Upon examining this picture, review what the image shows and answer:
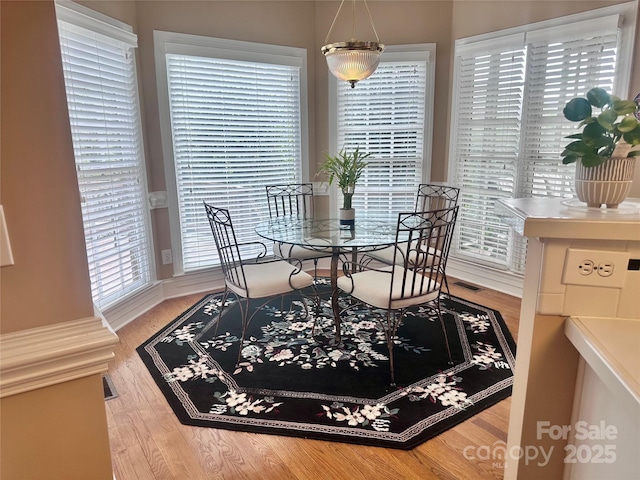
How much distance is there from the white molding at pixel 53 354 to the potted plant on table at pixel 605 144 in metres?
1.24

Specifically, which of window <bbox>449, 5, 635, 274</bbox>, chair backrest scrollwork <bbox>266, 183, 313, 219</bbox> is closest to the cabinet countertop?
window <bbox>449, 5, 635, 274</bbox>

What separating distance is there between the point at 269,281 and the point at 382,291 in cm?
75

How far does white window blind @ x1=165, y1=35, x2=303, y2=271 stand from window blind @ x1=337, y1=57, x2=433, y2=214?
567mm

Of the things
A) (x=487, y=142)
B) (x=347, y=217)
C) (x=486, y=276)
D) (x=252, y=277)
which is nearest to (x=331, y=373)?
(x=252, y=277)

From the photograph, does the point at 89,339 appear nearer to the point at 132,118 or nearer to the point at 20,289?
the point at 20,289

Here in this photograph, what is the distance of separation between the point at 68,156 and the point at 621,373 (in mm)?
1156

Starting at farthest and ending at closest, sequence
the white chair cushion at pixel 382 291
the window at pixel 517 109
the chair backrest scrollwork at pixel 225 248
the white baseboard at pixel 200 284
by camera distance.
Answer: the white baseboard at pixel 200 284 < the window at pixel 517 109 < the chair backrest scrollwork at pixel 225 248 < the white chair cushion at pixel 382 291

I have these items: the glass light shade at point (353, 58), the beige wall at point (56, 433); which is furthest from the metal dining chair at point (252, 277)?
the beige wall at point (56, 433)

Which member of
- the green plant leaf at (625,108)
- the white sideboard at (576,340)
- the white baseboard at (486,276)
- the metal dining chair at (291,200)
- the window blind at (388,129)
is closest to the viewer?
the white sideboard at (576,340)

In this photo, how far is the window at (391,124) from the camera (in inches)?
166

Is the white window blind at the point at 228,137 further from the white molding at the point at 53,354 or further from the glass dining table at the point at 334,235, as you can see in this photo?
the white molding at the point at 53,354

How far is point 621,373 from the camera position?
32.3 inches

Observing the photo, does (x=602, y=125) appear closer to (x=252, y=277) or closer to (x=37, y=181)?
(x=37, y=181)

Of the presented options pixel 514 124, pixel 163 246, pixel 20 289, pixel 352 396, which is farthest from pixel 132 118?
pixel 514 124
